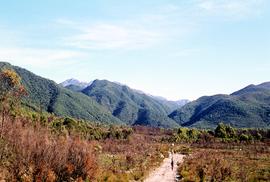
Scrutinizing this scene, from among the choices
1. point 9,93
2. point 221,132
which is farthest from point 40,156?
point 221,132

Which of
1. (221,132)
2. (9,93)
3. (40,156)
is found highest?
(9,93)

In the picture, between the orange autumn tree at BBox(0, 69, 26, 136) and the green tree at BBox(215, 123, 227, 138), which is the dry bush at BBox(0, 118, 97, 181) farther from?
the green tree at BBox(215, 123, 227, 138)

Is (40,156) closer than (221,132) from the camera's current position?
Yes

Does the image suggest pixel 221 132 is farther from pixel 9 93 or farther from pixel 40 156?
pixel 40 156

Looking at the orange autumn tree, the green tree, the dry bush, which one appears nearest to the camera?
the dry bush

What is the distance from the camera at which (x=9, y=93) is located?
21.1 metres

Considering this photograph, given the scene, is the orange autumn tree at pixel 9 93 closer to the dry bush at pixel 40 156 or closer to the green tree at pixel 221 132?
the dry bush at pixel 40 156

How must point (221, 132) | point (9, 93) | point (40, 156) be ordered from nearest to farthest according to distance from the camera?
point (40, 156) < point (9, 93) < point (221, 132)

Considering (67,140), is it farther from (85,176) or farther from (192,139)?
(192,139)

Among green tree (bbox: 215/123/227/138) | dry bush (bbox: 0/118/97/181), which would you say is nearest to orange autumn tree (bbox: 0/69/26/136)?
dry bush (bbox: 0/118/97/181)

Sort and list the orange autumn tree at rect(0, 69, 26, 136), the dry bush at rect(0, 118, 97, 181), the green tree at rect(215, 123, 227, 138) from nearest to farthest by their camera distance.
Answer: the dry bush at rect(0, 118, 97, 181) → the orange autumn tree at rect(0, 69, 26, 136) → the green tree at rect(215, 123, 227, 138)

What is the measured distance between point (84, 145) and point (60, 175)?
223 centimetres

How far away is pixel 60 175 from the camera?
747 inches

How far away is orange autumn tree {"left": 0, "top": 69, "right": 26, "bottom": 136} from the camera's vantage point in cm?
1994
